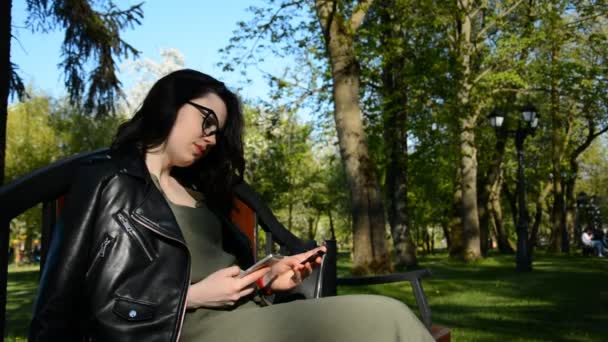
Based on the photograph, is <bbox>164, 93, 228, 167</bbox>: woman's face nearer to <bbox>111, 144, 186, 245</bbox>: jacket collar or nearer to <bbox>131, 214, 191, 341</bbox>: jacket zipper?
<bbox>111, 144, 186, 245</bbox>: jacket collar

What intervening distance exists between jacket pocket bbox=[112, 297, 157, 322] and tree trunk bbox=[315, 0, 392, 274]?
1050 cm

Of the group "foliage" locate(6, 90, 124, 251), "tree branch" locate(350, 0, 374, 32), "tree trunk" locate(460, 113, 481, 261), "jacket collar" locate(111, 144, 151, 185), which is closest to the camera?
"jacket collar" locate(111, 144, 151, 185)

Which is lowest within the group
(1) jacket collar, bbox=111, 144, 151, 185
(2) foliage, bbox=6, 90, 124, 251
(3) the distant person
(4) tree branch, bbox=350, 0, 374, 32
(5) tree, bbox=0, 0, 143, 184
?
(3) the distant person

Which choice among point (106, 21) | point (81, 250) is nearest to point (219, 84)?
point (81, 250)

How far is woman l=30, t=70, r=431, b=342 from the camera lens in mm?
2141

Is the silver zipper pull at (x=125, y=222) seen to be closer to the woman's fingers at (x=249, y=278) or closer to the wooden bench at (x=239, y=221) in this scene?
the wooden bench at (x=239, y=221)

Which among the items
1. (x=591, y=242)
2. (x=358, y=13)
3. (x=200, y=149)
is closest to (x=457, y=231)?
(x=591, y=242)

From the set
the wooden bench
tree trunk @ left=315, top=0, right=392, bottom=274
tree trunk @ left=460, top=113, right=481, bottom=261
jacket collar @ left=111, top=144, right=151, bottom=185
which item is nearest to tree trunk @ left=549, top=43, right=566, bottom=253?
tree trunk @ left=460, top=113, right=481, bottom=261

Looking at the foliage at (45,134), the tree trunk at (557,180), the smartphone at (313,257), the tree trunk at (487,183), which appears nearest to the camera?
the smartphone at (313,257)

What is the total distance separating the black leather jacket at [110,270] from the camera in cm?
219

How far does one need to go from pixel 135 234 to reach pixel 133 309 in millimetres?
243

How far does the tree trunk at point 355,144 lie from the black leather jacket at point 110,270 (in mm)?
10414

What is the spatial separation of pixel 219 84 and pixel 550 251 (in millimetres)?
34034

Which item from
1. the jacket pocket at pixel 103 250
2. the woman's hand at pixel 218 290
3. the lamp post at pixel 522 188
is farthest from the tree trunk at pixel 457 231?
the jacket pocket at pixel 103 250
